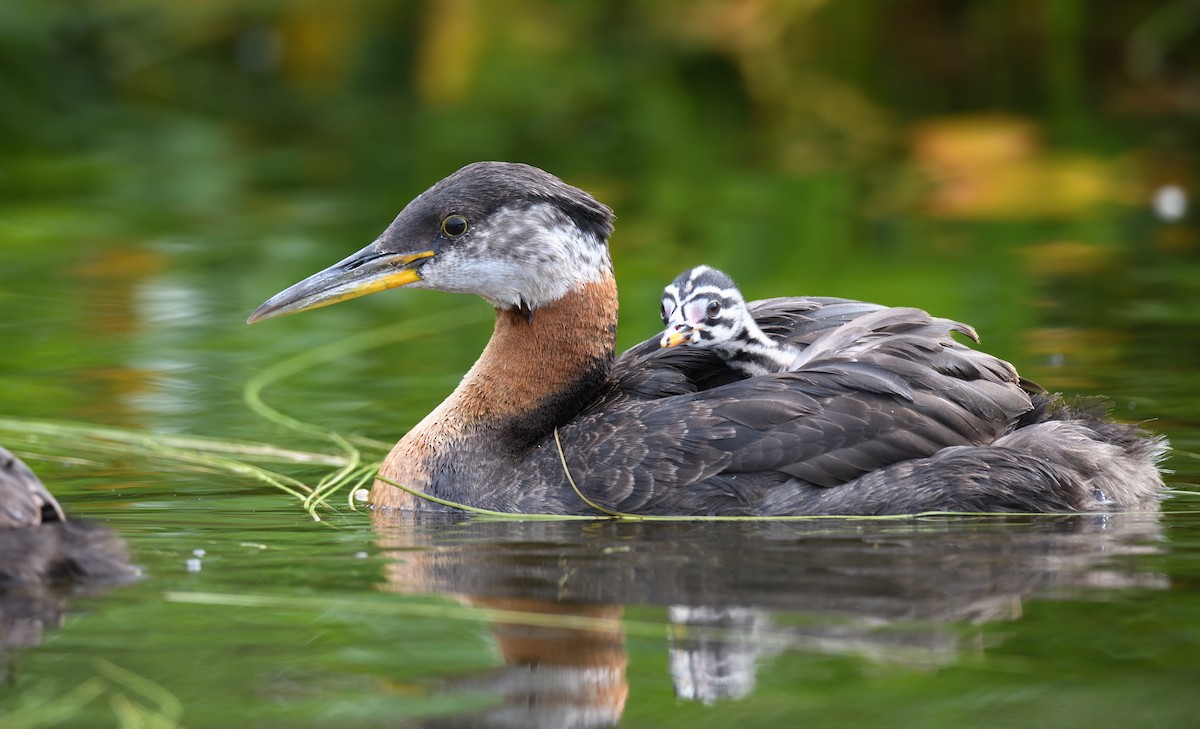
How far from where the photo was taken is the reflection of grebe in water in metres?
4.74

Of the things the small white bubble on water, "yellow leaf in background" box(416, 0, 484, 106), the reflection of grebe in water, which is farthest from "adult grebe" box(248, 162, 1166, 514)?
"yellow leaf in background" box(416, 0, 484, 106)

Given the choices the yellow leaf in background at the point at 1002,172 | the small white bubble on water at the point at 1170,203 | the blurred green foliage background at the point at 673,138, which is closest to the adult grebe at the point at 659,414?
the blurred green foliage background at the point at 673,138

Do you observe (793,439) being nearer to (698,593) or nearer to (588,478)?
(588,478)

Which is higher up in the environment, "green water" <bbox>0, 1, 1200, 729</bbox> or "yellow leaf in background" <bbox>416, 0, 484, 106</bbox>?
"yellow leaf in background" <bbox>416, 0, 484, 106</bbox>

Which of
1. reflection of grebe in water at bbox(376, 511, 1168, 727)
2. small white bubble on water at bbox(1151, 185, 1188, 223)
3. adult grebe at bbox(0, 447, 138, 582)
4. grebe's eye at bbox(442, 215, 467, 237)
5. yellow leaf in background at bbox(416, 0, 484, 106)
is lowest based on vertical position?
reflection of grebe in water at bbox(376, 511, 1168, 727)

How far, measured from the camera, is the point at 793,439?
704cm

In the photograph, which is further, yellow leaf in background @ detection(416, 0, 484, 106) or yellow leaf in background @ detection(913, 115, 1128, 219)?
yellow leaf in background @ detection(416, 0, 484, 106)

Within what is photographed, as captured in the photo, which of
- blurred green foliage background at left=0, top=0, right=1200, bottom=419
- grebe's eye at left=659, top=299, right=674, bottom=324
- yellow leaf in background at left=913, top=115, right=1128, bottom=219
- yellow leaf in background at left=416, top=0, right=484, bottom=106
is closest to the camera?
grebe's eye at left=659, top=299, right=674, bottom=324

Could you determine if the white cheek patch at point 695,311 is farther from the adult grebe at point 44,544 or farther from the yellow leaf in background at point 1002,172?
the yellow leaf in background at point 1002,172

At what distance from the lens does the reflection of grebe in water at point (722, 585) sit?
15.5ft

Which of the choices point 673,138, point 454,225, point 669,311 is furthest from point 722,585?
point 673,138

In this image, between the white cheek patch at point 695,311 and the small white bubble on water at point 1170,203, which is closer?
the white cheek patch at point 695,311

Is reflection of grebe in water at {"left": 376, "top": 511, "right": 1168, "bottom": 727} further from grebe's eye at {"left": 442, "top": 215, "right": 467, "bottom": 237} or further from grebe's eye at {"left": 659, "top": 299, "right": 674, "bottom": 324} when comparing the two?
grebe's eye at {"left": 442, "top": 215, "right": 467, "bottom": 237}

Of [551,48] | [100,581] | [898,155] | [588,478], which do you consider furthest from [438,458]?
[551,48]
